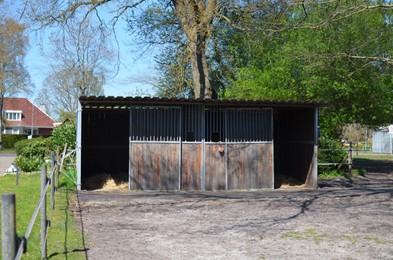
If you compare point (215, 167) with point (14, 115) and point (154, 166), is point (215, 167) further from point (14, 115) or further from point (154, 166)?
point (14, 115)

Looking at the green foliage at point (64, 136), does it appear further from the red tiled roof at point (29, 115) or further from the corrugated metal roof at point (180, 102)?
the red tiled roof at point (29, 115)

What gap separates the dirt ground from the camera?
7.72m

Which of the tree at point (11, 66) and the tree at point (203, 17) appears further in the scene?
the tree at point (11, 66)

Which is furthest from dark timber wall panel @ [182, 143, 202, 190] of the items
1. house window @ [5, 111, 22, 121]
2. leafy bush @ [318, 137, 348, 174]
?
house window @ [5, 111, 22, 121]

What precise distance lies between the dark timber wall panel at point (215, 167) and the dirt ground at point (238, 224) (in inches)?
27.3

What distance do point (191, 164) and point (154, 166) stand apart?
1.12 metres

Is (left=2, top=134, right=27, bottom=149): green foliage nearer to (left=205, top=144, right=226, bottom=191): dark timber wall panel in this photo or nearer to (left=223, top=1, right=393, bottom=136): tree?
(left=223, top=1, right=393, bottom=136): tree

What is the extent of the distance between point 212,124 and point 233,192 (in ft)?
7.14

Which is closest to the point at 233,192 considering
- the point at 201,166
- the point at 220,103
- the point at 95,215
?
the point at 201,166

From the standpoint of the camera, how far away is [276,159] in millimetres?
19672

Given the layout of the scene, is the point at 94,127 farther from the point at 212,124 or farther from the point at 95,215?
the point at 95,215

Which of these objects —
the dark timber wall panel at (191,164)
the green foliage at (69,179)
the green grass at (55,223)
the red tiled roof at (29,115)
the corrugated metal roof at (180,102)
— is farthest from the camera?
the red tiled roof at (29,115)

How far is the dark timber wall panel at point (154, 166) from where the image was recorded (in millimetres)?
15633

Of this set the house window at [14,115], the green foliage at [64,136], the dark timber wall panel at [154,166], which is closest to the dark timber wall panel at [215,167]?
the dark timber wall panel at [154,166]
